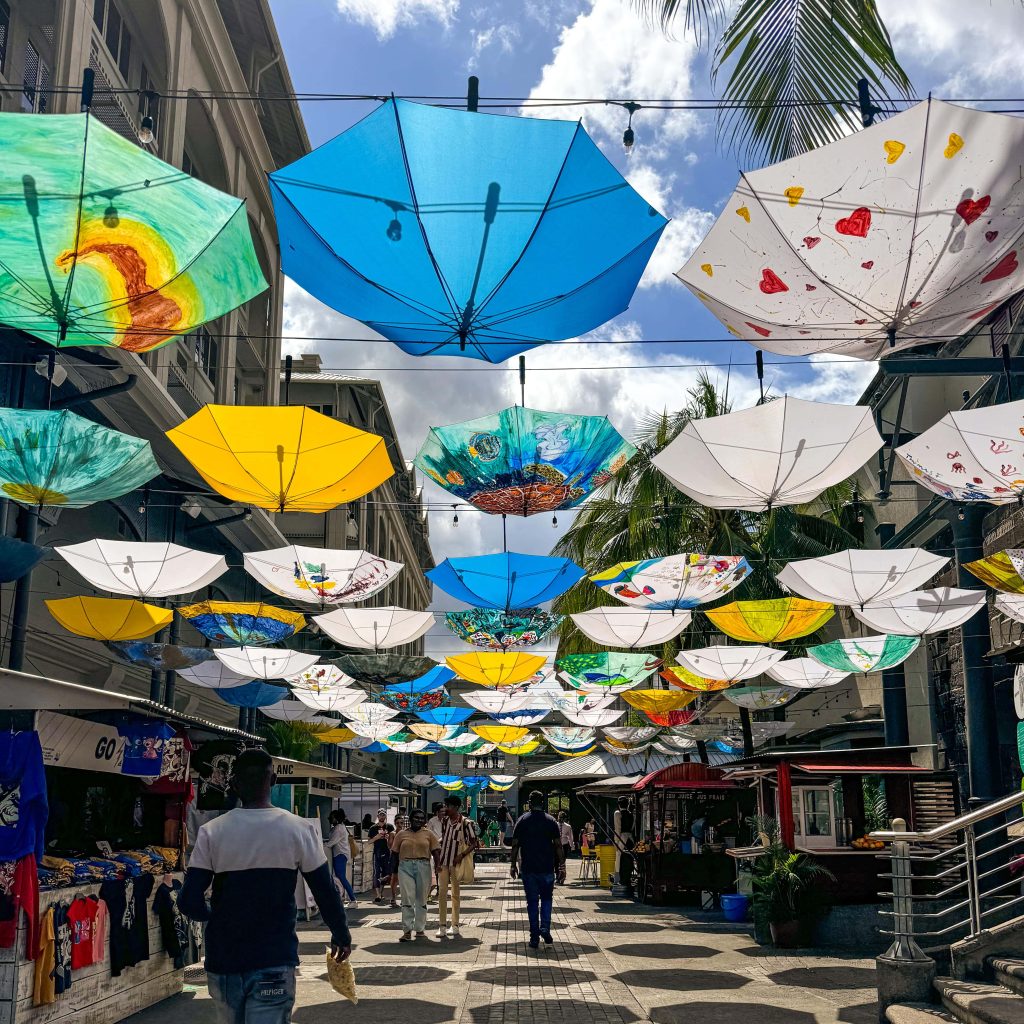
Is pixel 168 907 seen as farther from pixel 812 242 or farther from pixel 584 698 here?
pixel 584 698

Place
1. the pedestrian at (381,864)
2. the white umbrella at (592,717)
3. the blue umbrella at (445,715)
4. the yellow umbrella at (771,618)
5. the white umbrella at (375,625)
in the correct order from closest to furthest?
the yellow umbrella at (771,618), the white umbrella at (375,625), the pedestrian at (381,864), the white umbrella at (592,717), the blue umbrella at (445,715)

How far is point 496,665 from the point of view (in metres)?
21.8

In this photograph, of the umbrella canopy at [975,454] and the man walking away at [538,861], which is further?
the man walking away at [538,861]

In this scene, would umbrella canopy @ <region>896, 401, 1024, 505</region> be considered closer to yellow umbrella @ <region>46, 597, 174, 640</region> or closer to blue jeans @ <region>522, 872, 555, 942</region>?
blue jeans @ <region>522, 872, 555, 942</region>

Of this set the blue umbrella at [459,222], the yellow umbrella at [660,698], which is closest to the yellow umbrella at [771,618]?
the yellow umbrella at [660,698]

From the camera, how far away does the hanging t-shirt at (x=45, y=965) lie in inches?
288

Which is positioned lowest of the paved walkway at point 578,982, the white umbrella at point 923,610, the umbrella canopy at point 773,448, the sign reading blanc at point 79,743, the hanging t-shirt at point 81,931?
the paved walkway at point 578,982

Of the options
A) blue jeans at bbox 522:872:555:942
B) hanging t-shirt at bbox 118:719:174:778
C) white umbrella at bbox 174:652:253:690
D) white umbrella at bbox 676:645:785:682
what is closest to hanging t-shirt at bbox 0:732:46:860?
hanging t-shirt at bbox 118:719:174:778

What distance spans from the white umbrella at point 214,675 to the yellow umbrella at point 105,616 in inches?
166

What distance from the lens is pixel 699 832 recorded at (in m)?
23.4

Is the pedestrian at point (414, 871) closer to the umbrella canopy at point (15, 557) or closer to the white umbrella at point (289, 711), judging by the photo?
the umbrella canopy at point (15, 557)

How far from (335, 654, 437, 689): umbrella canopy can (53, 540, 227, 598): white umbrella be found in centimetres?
1010

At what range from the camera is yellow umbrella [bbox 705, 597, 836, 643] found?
1706 centimetres

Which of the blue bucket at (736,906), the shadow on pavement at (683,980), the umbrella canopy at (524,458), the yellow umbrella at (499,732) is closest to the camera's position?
the shadow on pavement at (683,980)
